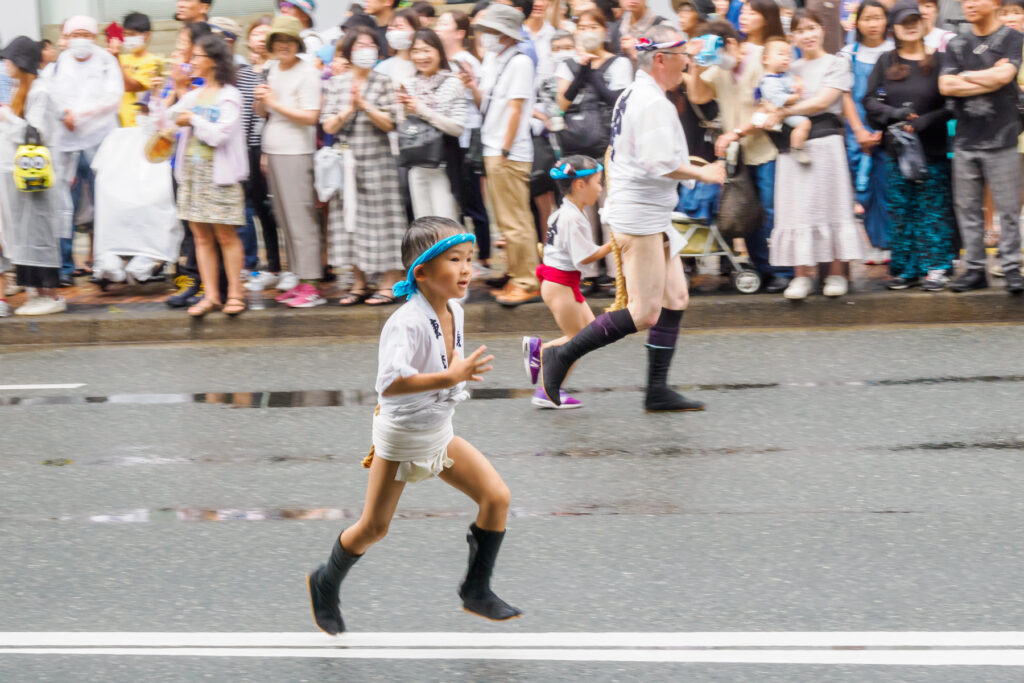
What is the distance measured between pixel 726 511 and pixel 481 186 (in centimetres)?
583

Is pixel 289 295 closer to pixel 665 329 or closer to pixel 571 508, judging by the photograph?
pixel 665 329

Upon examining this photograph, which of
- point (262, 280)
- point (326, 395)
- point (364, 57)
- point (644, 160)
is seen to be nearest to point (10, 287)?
point (262, 280)

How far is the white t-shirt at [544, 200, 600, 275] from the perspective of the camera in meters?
7.59

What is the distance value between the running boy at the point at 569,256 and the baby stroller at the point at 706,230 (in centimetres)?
248

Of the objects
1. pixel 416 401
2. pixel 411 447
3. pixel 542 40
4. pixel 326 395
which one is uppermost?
pixel 542 40

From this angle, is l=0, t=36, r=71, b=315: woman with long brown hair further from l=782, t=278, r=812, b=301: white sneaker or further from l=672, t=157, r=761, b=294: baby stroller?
l=782, t=278, r=812, b=301: white sneaker

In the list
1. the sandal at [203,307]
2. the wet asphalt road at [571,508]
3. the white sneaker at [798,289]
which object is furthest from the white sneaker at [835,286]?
the sandal at [203,307]

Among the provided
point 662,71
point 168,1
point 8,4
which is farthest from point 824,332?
point 8,4

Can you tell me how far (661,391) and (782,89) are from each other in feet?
10.6

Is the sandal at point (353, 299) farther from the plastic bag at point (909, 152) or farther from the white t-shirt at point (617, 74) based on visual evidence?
the plastic bag at point (909, 152)

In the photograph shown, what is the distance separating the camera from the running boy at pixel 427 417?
13.5 feet

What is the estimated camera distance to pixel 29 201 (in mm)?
10812

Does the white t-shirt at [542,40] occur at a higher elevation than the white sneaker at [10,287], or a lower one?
higher

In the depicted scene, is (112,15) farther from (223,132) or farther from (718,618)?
(718,618)
